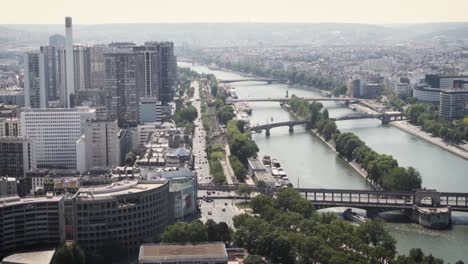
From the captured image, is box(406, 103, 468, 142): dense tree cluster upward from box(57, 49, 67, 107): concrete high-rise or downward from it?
downward

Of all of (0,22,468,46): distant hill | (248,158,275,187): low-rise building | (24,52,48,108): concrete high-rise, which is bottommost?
(248,158,275,187): low-rise building

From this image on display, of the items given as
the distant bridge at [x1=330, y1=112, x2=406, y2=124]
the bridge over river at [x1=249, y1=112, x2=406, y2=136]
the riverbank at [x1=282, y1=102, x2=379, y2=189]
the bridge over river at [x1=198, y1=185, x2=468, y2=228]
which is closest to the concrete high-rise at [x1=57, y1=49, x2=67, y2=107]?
the bridge over river at [x1=249, y1=112, x2=406, y2=136]

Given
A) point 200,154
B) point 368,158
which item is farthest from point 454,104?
point 200,154

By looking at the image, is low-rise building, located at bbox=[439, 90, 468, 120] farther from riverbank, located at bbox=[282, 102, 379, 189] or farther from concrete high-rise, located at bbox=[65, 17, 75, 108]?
concrete high-rise, located at bbox=[65, 17, 75, 108]

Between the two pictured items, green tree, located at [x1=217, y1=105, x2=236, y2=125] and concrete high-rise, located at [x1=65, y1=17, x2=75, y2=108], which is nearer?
green tree, located at [x1=217, y1=105, x2=236, y2=125]

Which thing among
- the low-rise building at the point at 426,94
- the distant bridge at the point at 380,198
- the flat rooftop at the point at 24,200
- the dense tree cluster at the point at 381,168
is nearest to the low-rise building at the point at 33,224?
the flat rooftop at the point at 24,200

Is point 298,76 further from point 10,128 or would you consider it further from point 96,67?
point 10,128

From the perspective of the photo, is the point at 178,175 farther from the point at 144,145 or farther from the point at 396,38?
the point at 396,38
